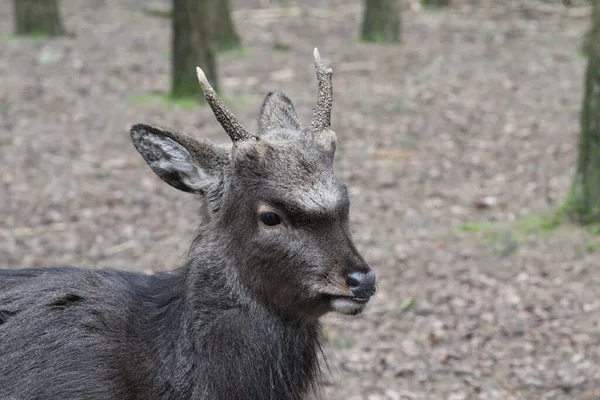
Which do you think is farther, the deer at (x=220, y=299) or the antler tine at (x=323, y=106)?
the antler tine at (x=323, y=106)

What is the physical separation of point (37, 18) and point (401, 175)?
10233mm

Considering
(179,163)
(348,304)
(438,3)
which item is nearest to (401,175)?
(179,163)

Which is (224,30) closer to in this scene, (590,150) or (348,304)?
(590,150)

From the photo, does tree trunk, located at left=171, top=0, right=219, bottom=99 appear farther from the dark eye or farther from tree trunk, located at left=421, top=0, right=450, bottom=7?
tree trunk, located at left=421, top=0, right=450, bottom=7

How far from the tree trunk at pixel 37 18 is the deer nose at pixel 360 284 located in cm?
1553

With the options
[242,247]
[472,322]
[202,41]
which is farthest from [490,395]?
[202,41]

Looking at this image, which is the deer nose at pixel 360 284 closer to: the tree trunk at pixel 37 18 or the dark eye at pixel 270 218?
the dark eye at pixel 270 218

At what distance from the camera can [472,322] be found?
25.3 ft

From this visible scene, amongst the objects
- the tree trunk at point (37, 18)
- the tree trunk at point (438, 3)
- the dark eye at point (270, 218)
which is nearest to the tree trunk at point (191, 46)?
the tree trunk at point (37, 18)

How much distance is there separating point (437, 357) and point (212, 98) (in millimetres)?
3506

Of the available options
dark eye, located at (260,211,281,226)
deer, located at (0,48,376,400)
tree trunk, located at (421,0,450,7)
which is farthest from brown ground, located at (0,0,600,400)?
tree trunk, located at (421,0,450,7)

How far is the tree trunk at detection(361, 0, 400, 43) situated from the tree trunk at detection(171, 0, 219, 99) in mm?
6138

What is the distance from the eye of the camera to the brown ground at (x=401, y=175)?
7.32 meters

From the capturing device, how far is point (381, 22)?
18.9m
